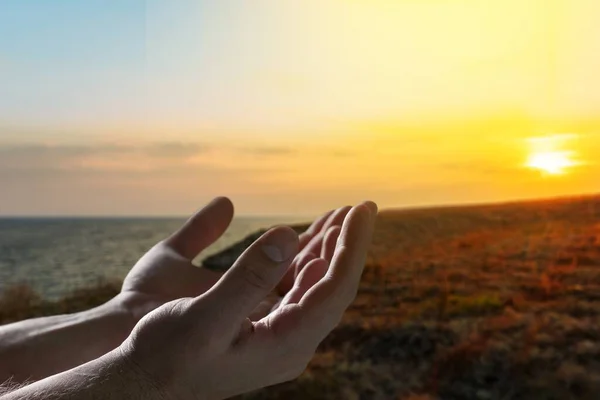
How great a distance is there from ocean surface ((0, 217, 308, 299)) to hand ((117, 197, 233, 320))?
255mm

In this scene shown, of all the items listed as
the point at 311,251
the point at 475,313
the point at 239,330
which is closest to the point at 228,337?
the point at 239,330

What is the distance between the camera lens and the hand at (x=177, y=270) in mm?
840

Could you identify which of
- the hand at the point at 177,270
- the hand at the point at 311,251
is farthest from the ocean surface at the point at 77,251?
the hand at the point at 311,251

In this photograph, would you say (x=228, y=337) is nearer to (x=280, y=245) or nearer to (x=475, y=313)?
(x=280, y=245)

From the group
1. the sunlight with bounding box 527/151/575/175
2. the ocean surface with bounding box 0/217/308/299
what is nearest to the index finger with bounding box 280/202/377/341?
the sunlight with bounding box 527/151/575/175

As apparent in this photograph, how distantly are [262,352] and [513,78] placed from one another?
621 millimetres

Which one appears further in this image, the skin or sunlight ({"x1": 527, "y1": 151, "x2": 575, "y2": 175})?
sunlight ({"x1": 527, "y1": 151, "x2": 575, "y2": 175})

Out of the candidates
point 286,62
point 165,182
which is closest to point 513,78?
point 286,62

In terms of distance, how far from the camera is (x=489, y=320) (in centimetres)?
92

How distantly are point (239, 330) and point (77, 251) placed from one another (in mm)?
691

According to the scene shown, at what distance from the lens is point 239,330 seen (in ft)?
1.72

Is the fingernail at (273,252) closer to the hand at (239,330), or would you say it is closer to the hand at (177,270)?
the hand at (239,330)

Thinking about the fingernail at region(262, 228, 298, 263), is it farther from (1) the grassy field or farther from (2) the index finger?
(1) the grassy field

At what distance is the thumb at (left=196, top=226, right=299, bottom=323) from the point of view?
0.50 meters
